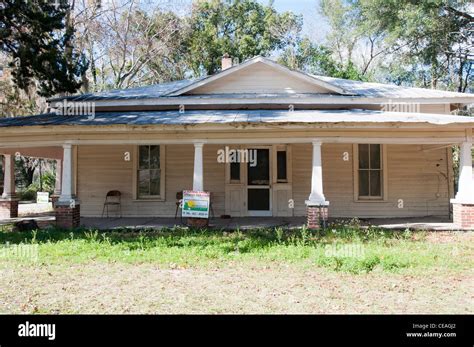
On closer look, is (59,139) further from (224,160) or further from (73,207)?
(224,160)

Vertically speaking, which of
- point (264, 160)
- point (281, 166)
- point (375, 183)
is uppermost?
point (264, 160)

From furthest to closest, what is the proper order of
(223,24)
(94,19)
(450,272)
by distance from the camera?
(223,24)
(94,19)
(450,272)

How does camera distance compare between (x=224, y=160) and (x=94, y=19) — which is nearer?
(x=224, y=160)

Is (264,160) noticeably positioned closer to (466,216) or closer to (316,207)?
(316,207)

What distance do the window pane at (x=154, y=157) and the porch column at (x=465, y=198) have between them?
8.84 meters

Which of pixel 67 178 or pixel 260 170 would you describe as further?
pixel 260 170

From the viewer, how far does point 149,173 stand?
12914 mm

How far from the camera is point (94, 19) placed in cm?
2527

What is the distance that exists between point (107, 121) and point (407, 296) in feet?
28.6

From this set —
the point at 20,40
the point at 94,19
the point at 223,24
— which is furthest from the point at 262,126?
the point at 223,24

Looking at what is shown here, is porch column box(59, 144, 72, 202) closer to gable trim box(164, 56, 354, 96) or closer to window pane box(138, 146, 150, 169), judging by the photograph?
window pane box(138, 146, 150, 169)

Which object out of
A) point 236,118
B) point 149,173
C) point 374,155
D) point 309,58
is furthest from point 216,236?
point 309,58

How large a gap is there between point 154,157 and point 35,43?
523 cm

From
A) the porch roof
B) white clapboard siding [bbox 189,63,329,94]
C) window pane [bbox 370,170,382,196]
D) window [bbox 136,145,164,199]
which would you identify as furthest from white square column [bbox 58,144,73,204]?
window pane [bbox 370,170,382,196]
